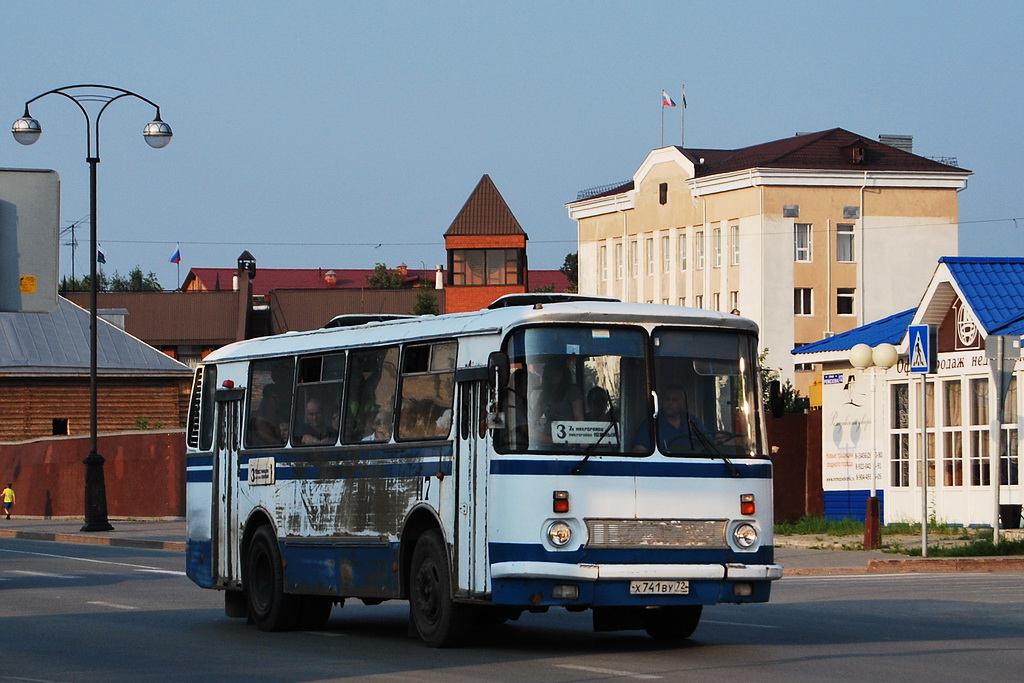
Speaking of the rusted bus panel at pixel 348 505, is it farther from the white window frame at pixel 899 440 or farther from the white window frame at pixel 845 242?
the white window frame at pixel 845 242

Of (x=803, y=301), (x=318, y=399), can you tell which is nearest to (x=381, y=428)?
(x=318, y=399)

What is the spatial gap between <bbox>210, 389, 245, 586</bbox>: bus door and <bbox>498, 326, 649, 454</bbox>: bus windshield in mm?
5022

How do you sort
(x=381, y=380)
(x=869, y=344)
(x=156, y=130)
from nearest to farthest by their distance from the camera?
(x=381, y=380), (x=869, y=344), (x=156, y=130)

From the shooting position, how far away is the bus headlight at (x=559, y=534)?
13.5m

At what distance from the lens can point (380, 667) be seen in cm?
1332

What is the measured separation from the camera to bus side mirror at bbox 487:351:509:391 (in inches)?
542

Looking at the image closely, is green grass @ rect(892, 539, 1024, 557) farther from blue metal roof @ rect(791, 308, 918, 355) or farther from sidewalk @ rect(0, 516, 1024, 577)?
blue metal roof @ rect(791, 308, 918, 355)

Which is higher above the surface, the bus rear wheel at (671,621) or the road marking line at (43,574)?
the bus rear wheel at (671,621)

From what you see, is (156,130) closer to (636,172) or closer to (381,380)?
(381,380)

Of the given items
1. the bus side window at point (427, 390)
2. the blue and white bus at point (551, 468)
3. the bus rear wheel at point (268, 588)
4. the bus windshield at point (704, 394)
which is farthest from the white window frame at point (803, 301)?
the bus windshield at point (704, 394)

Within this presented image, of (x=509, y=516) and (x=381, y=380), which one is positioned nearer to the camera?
(x=509, y=516)

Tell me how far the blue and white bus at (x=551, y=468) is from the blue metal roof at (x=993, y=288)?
51.1 feet

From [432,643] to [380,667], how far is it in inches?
52.9

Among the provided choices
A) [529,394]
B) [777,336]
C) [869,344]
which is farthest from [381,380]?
[777,336]
